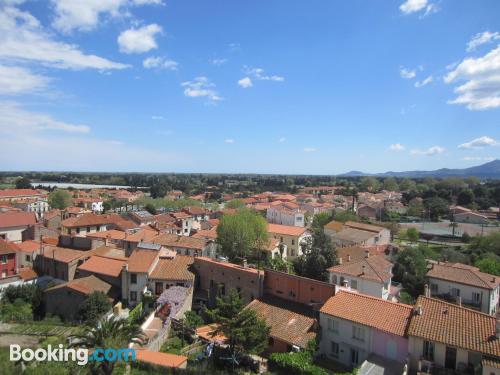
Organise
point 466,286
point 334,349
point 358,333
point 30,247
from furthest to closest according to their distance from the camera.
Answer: point 30,247
point 466,286
point 334,349
point 358,333

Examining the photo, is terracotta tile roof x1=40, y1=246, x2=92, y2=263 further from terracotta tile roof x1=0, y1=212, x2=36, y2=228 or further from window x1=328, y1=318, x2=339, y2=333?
window x1=328, y1=318, x2=339, y2=333

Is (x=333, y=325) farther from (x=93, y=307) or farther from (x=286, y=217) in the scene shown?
(x=286, y=217)

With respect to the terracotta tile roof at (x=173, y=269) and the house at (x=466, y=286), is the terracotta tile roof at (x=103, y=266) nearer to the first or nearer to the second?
the terracotta tile roof at (x=173, y=269)

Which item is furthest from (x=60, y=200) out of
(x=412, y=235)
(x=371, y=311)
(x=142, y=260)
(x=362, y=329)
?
(x=362, y=329)

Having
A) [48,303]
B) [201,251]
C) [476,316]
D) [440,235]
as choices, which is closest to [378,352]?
[476,316]

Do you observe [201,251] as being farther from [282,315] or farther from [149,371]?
[149,371]

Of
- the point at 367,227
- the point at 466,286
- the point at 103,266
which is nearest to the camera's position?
the point at 103,266

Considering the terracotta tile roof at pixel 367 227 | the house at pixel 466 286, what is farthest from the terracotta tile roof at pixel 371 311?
the terracotta tile roof at pixel 367 227
